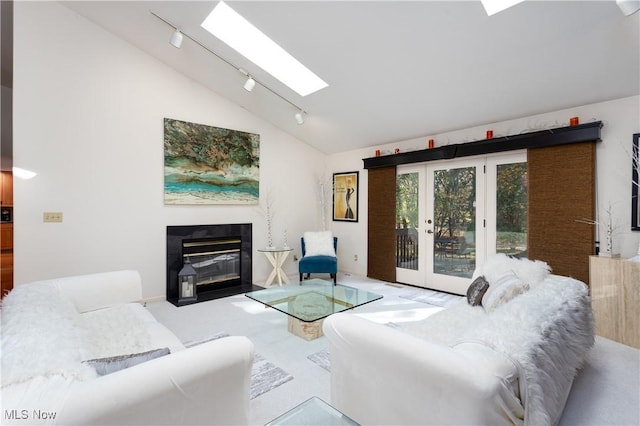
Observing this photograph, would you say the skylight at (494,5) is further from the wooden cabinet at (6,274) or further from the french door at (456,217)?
the wooden cabinet at (6,274)

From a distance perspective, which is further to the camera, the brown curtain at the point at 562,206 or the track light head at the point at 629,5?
the brown curtain at the point at 562,206

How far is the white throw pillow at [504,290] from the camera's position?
213 centimetres

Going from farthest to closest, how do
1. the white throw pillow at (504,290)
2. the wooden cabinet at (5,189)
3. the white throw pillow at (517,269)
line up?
the wooden cabinet at (5,189), the white throw pillow at (517,269), the white throw pillow at (504,290)

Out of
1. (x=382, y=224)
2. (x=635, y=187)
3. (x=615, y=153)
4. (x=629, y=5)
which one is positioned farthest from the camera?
(x=382, y=224)

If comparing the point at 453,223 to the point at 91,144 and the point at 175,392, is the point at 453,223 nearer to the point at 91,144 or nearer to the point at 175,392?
the point at 175,392

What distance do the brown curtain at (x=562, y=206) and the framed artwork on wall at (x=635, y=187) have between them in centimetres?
29

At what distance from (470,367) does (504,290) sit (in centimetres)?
131

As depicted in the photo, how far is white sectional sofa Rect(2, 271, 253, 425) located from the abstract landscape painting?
2666 mm

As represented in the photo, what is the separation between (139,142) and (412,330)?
3844mm

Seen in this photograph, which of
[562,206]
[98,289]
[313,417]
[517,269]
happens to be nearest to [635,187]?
[562,206]

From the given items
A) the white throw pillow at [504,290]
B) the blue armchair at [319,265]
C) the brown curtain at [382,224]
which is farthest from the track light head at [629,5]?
the blue armchair at [319,265]

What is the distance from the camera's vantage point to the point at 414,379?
127cm

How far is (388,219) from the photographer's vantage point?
16.2 ft

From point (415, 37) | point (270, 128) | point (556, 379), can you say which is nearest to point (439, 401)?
point (556, 379)
